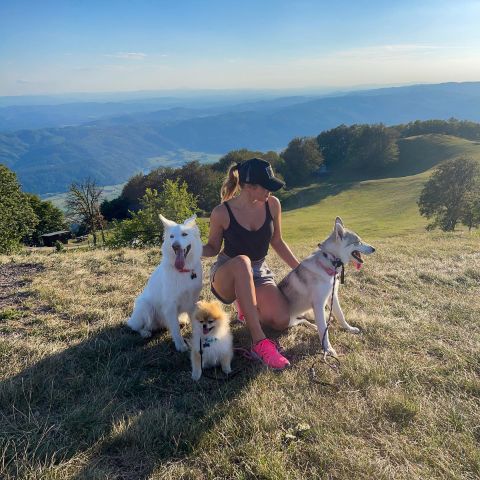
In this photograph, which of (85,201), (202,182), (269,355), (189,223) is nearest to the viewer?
(269,355)

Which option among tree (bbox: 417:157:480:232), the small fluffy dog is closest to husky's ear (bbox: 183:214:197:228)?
the small fluffy dog

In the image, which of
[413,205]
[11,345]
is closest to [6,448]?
[11,345]

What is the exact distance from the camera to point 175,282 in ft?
14.4

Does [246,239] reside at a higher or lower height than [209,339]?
higher

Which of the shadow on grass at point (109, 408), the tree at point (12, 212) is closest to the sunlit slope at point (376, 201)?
the tree at point (12, 212)

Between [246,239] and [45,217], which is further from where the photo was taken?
[45,217]

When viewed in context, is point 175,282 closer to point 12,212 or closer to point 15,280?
point 15,280

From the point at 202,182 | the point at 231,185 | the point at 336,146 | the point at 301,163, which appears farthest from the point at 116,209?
the point at 231,185

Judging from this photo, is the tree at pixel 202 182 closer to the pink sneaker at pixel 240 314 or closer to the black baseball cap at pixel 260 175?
the pink sneaker at pixel 240 314

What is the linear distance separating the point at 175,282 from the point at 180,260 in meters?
0.31

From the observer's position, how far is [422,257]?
35.9ft

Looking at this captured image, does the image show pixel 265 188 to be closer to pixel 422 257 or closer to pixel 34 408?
pixel 34 408

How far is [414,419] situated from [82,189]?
38.3 m

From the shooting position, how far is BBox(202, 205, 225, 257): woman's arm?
475 cm
